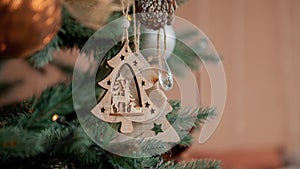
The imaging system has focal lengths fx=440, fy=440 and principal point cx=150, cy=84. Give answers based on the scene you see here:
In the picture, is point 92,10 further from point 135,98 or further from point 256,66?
point 256,66

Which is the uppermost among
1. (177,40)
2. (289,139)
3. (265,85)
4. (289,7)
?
(177,40)

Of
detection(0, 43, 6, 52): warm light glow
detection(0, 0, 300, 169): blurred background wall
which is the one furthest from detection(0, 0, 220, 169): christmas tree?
detection(0, 0, 300, 169): blurred background wall

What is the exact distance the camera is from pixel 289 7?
2.40 m

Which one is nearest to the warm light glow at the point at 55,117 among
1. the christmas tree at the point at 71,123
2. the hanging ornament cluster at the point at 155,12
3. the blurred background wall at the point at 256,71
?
the christmas tree at the point at 71,123

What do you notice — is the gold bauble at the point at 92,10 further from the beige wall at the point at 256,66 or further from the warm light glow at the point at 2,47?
the beige wall at the point at 256,66

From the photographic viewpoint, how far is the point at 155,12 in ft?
1.29

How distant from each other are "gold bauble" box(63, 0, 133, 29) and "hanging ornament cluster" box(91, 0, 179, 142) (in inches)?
1.5

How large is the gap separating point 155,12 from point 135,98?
81 millimetres

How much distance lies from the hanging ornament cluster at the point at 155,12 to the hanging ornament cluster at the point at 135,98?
13mm

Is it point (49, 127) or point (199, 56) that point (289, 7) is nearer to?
point (199, 56)

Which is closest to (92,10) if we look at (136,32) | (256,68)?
(136,32)

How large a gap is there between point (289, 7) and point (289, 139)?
2.37ft

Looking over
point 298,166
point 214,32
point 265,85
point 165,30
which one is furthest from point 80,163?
point 265,85

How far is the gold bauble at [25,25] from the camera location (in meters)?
0.34
